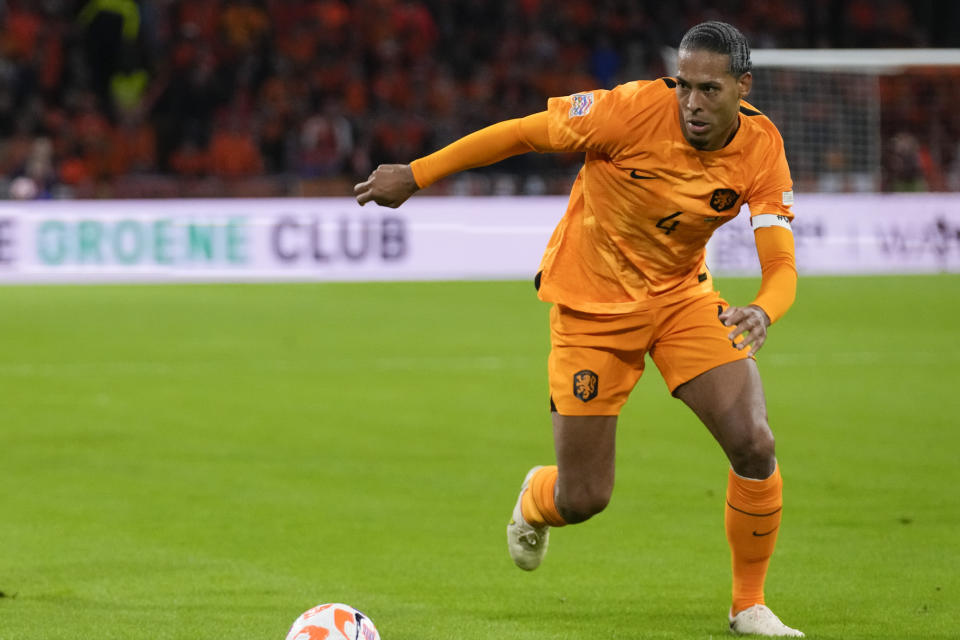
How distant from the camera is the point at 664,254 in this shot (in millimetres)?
5145

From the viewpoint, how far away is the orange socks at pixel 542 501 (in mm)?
5418

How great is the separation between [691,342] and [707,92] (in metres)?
0.83

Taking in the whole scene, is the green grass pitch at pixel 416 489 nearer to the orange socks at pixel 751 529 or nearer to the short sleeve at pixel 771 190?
the orange socks at pixel 751 529

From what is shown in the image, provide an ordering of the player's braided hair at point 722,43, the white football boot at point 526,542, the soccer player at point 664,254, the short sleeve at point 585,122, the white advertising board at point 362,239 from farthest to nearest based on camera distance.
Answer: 1. the white advertising board at point 362,239
2. the white football boot at point 526,542
3. the short sleeve at point 585,122
4. the soccer player at point 664,254
5. the player's braided hair at point 722,43

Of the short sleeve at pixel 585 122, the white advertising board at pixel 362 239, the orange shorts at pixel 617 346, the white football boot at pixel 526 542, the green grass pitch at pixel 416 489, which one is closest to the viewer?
the short sleeve at pixel 585 122

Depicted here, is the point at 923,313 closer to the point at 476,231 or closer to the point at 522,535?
the point at 476,231

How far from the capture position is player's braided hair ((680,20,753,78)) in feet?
15.4

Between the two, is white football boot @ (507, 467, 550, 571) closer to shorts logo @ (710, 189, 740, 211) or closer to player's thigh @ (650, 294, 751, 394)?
player's thigh @ (650, 294, 751, 394)

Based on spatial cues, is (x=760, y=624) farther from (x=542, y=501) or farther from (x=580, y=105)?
(x=580, y=105)

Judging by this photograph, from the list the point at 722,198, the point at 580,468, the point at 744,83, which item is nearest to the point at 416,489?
the point at 580,468

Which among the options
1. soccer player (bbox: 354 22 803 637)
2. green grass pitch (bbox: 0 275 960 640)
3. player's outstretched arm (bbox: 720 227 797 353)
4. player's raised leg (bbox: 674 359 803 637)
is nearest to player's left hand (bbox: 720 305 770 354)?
player's outstretched arm (bbox: 720 227 797 353)

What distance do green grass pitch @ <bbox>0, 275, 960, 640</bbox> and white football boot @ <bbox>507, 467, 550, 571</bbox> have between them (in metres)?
0.14

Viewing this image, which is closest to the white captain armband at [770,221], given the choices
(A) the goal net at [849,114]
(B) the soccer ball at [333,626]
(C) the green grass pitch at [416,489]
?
(C) the green grass pitch at [416,489]

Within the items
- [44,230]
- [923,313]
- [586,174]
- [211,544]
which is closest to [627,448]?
[211,544]
